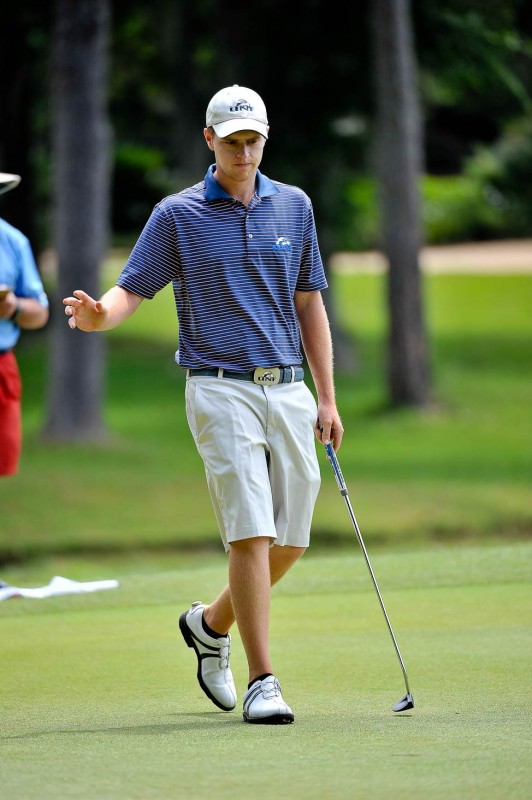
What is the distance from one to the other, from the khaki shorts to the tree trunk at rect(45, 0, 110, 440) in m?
12.2

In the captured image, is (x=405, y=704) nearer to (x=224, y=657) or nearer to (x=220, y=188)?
(x=224, y=657)

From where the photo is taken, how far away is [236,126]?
4.90 meters

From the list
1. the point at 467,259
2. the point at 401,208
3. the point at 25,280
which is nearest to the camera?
the point at 25,280

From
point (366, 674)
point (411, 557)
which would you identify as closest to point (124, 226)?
point (411, 557)

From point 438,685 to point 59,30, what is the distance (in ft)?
42.0

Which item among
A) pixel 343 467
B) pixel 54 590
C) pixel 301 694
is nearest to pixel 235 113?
pixel 301 694

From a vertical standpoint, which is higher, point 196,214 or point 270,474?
point 196,214

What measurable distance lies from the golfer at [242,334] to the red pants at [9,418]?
2.75 m

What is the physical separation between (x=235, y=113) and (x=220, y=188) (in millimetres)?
237

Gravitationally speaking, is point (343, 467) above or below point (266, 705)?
below

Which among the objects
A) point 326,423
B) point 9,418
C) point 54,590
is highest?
point 326,423

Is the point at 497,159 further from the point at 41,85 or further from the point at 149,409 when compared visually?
the point at 149,409

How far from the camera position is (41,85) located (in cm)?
2561

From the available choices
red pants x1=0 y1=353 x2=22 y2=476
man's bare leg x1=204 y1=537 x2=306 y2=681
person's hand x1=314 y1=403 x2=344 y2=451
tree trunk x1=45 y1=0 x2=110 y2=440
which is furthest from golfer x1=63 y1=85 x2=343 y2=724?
tree trunk x1=45 y1=0 x2=110 y2=440
